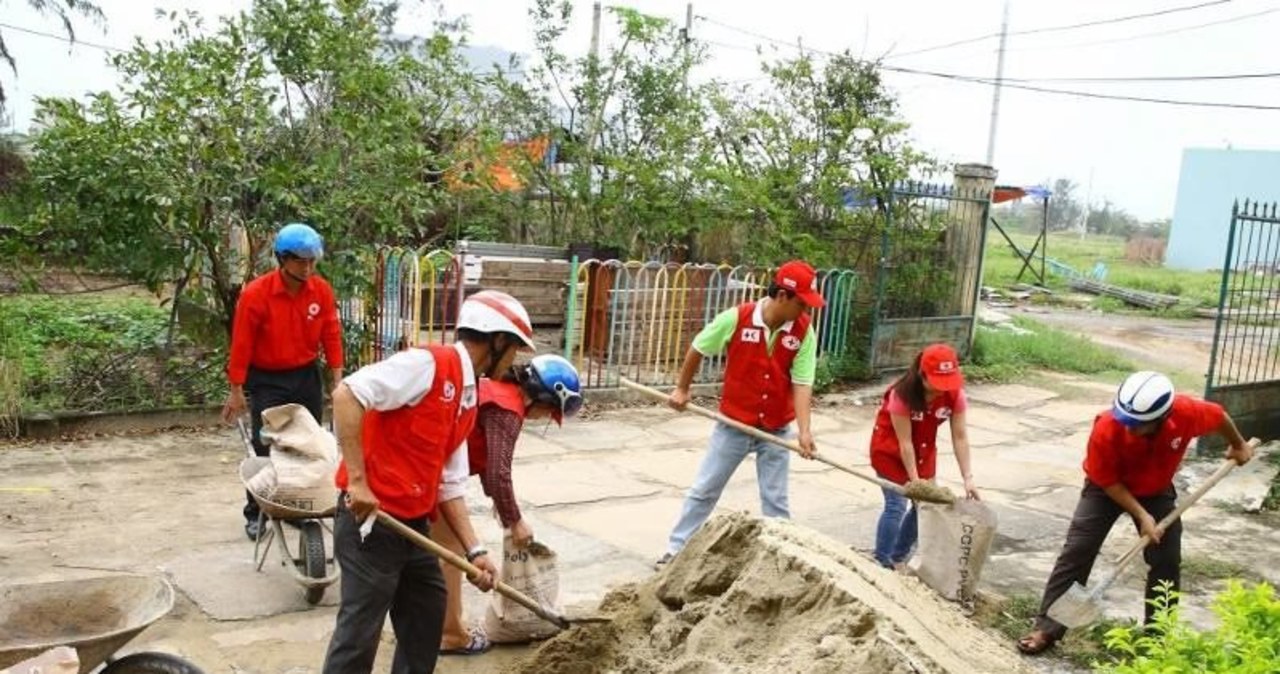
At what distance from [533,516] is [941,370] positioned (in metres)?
2.65

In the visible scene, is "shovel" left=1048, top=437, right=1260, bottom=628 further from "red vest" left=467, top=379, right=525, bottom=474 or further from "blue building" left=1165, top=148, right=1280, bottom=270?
"blue building" left=1165, top=148, right=1280, bottom=270

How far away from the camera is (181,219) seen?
7.34 meters

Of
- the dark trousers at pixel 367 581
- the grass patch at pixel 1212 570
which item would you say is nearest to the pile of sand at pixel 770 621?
the dark trousers at pixel 367 581

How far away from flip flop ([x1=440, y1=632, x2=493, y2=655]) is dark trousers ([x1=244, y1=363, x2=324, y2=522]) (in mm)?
1590

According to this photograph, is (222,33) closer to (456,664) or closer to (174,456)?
(174,456)

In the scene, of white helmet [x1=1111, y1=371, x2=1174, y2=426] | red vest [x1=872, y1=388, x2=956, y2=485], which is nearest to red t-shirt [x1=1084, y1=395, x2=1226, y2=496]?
white helmet [x1=1111, y1=371, x2=1174, y2=426]

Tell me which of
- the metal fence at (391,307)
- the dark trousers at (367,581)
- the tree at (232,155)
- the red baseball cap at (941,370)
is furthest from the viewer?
the metal fence at (391,307)

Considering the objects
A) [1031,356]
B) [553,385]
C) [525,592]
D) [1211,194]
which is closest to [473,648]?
[525,592]

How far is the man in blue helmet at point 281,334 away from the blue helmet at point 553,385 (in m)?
1.88

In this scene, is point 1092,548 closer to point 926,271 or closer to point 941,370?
point 941,370

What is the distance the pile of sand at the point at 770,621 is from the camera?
308cm

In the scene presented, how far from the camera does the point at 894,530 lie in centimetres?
550

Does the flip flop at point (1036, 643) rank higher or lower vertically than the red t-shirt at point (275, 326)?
lower

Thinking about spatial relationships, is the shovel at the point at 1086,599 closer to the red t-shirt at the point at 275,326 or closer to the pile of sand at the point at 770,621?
the pile of sand at the point at 770,621
